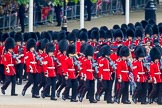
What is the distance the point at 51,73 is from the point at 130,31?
7006mm

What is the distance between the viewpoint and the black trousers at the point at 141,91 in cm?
2483

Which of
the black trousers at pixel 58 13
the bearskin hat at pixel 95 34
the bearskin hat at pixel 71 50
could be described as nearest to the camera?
the bearskin hat at pixel 71 50

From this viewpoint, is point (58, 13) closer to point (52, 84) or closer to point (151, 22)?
point (151, 22)

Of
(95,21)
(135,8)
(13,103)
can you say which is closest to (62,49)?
(13,103)

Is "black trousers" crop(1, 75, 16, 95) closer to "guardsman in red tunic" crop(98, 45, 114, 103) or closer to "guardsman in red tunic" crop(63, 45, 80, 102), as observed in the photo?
"guardsman in red tunic" crop(63, 45, 80, 102)

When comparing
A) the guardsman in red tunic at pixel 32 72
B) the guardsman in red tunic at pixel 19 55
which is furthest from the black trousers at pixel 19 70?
the guardsman in red tunic at pixel 32 72

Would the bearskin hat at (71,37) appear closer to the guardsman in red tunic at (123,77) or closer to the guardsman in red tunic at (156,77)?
the guardsman in red tunic at (123,77)

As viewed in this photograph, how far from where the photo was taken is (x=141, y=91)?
24.9m

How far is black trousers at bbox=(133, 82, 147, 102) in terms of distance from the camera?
24.8 meters

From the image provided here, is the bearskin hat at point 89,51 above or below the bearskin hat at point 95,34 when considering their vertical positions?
below

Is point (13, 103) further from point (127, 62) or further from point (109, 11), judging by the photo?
point (109, 11)

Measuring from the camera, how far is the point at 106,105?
2417 cm

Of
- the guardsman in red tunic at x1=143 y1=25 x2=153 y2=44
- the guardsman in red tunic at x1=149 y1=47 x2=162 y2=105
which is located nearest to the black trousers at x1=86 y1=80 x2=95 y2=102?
the guardsman in red tunic at x1=149 y1=47 x2=162 y2=105

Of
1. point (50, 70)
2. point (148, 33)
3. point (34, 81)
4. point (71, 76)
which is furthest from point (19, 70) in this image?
point (148, 33)
